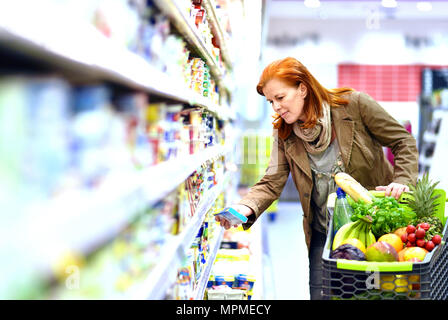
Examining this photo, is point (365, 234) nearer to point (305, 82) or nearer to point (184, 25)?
point (305, 82)

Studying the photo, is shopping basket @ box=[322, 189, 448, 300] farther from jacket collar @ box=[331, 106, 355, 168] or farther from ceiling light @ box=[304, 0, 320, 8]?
ceiling light @ box=[304, 0, 320, 8]

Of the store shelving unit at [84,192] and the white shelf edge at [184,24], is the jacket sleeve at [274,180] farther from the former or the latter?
the store shelving unit at [84,192]

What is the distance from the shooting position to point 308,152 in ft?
7.88

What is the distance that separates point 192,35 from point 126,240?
1093 millimetres

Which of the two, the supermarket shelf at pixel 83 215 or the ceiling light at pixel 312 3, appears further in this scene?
the ceiling light at pixel 312 3

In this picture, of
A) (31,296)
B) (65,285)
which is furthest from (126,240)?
(31,296)

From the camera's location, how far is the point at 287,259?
17.1 feet

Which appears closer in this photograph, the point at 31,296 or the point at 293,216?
the point at 31,296

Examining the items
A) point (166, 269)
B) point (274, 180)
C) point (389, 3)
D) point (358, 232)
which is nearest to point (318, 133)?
point (274, 180)

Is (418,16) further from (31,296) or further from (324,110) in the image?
(31,296)

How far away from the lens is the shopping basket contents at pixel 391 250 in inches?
54.5

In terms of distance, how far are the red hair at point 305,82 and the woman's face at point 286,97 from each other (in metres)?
0.02

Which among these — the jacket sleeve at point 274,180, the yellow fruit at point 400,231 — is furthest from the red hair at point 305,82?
the yellow fruit at point 400,231

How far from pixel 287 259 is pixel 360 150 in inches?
121
